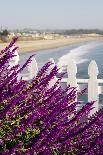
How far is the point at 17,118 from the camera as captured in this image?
6.94 ft

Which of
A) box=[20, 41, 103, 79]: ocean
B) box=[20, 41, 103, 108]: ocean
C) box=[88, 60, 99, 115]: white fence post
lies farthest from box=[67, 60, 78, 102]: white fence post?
box=[20, 41, 103, 79]: ocean

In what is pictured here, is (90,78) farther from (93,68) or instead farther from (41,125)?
(41,125)

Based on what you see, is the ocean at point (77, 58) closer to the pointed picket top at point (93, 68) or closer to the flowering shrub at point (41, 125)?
the pointed picket top at point (93, 68)

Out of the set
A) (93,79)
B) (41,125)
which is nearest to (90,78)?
(93,79)

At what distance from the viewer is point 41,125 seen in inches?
81.7

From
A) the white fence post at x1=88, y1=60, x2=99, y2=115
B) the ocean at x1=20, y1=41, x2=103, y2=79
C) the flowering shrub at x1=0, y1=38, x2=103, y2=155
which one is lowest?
the ocean at x1=20, y1=41, x2=103, y2=79

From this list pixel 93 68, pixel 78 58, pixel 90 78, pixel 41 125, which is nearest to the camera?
pixel 41 125

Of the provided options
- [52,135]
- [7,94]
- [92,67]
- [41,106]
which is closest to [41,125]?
[41,106]

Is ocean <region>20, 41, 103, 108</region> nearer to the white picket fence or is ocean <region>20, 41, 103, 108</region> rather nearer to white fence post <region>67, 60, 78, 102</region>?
the white picket fence

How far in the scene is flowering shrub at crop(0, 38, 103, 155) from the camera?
1.60m

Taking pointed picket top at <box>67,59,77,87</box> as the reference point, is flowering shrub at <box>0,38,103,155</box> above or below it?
above

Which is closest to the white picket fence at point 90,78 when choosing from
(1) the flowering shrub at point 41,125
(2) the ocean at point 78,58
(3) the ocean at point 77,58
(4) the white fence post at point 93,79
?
(4) the white fence post at point 93,79

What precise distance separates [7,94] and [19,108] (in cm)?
35

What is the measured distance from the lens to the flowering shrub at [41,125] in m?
1.60
